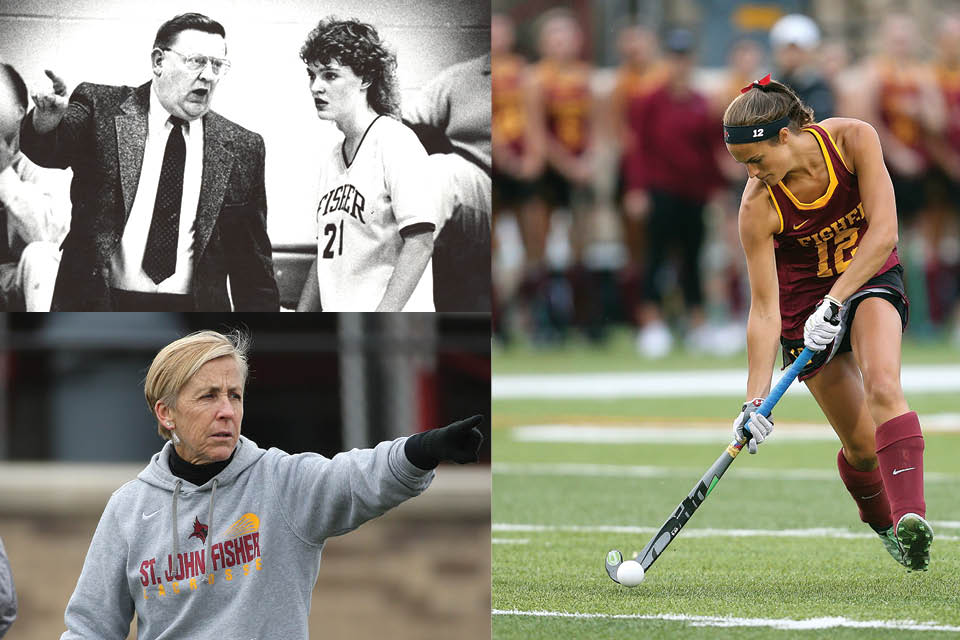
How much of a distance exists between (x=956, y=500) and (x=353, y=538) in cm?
548

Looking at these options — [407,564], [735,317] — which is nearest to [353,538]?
[407,564]

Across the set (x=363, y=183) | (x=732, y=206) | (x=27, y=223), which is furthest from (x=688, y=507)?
(x=732, y=206)

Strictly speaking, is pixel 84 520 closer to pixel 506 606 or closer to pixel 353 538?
pixel 353 538

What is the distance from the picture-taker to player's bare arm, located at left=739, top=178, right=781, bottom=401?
5.73m

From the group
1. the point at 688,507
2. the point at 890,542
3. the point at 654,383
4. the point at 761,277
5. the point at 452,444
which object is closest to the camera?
the point at 452,444

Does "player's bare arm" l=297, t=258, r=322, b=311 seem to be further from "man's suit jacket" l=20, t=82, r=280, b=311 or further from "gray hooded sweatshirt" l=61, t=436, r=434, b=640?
"gray hooded sweatshirt" l=61, t=436, r=434, b=640

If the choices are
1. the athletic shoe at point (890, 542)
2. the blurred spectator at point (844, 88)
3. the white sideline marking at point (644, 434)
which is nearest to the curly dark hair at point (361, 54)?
the athletic shoe at point (890, 542)

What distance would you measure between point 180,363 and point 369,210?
2.66 feet

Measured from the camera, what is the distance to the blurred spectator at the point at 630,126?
615 inches

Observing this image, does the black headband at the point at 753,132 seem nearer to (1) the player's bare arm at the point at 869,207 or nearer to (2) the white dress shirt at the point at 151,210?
(1) the player's bare arm at the point at 869,207

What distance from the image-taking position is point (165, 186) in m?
4.72

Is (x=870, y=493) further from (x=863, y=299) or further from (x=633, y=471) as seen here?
(x=633, y=471)

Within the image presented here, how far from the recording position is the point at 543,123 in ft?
52.4

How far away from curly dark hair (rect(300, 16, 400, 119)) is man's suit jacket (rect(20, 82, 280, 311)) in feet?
0.93
